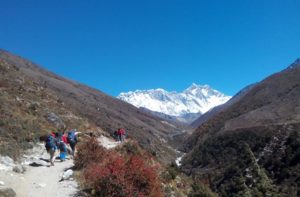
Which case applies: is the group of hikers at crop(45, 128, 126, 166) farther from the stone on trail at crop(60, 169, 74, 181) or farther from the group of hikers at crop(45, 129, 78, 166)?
the stone on trail at crop(60, 169, 74, 181)

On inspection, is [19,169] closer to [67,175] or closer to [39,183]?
[39,183]

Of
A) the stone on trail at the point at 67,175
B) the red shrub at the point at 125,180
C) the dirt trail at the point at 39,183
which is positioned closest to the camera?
the red shrub at the point at 125,180

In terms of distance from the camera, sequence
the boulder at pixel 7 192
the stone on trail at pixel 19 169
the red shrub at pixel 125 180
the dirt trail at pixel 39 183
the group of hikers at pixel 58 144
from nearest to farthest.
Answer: the red shrub at pixel 125 180 < the boulder at pixel 7 192 < the dirt trail at pixel 39 183 < the stone on trail at pixel 19 169 < the group of hikers at pixel 58 144

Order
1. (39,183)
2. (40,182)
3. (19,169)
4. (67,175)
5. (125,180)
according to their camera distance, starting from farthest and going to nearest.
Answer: (19,169) < (67,175) < (40,182) < (39,183) < (125,180)

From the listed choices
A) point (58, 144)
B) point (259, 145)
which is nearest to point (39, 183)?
point (58, 144)

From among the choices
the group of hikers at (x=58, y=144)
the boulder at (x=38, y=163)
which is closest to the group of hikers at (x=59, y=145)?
the group of hikers at (x=58, y=144)

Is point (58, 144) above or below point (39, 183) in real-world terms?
above

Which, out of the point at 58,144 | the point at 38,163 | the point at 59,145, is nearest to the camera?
the point at 38,163

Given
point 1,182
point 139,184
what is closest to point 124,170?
point 139,184

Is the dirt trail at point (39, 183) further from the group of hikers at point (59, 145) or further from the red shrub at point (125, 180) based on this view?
the red shrub at point (125, 180)

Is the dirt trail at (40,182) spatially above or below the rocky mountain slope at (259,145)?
below

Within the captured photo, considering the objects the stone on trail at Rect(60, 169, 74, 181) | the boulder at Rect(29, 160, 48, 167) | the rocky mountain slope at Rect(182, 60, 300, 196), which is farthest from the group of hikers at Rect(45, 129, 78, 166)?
the rocky mountain slope at Rect(182, 60, 300, 196)

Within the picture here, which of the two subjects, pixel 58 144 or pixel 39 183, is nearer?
pixel 39 183

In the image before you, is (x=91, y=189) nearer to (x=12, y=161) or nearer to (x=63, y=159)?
(x=12, y=161)
